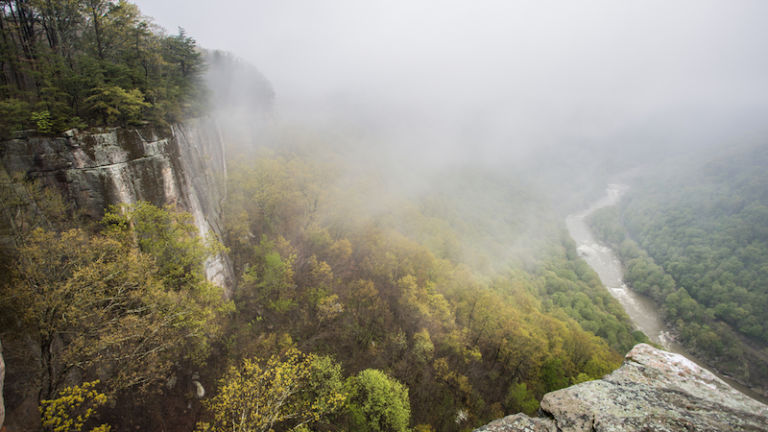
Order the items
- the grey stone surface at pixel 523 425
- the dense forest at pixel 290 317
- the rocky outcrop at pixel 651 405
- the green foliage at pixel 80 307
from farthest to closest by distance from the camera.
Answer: the dense forest at pixel 290 317 → the green foliage at pixel 80 307 → the grey stone surface at pixel 523 425 → the rocky outcrop at pixel 651 405

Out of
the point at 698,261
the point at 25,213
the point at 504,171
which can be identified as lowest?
the point at 698,261

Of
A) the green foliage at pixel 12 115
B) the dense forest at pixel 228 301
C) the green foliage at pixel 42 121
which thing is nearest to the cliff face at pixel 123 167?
the green foliage at pixel 42 121

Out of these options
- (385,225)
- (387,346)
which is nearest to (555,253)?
(385,225)

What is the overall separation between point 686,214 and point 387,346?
173105mm

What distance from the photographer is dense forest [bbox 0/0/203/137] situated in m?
18.8

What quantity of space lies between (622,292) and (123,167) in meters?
124

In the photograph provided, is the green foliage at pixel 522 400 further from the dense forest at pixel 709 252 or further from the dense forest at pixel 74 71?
the dense forest at pixel 709 252

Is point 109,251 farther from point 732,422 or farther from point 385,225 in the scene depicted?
point 385,225

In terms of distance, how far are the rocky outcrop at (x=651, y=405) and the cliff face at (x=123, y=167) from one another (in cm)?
2712

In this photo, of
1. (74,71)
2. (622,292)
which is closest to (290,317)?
(74,71)

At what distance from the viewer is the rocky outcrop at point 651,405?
584 cm

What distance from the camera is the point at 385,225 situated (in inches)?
2282

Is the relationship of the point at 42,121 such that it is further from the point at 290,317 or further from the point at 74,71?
the point at 290,317

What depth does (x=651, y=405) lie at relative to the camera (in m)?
6.46
